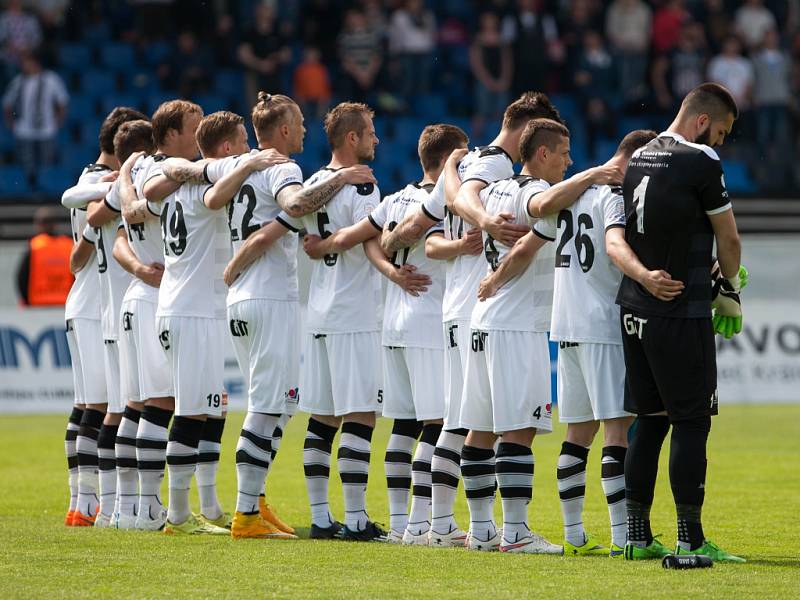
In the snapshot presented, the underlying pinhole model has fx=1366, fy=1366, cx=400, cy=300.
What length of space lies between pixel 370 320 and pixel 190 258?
1302 millimetres

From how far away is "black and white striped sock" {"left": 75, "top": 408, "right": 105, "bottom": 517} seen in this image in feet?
33.0

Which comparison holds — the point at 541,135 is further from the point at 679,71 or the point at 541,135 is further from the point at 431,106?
the point at 431,106

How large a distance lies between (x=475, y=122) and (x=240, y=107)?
425 centimetres

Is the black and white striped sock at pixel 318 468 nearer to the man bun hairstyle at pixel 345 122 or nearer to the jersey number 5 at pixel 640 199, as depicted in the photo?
the man bun hairstyle at pixel 345 122

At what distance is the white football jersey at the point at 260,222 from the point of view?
8.79 meters

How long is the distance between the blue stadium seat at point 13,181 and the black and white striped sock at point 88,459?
13.1 m

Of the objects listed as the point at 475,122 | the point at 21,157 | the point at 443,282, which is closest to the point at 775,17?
the point at 475,122

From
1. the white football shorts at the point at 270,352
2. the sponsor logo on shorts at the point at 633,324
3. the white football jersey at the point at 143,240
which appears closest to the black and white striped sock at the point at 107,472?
the white football jersey at the point at 143,240

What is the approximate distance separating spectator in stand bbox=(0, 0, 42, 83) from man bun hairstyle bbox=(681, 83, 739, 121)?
18683mm

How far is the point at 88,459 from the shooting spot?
401 inches

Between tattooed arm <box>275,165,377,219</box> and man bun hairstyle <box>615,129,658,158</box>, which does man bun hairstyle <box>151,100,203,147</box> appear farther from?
man bun hairstyle <box>615,129,658,158</box>

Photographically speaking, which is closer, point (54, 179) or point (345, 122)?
point (345, 122)

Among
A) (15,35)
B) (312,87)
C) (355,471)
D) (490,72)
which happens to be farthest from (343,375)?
(15,35)

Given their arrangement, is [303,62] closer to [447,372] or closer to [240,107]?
[240,107]
